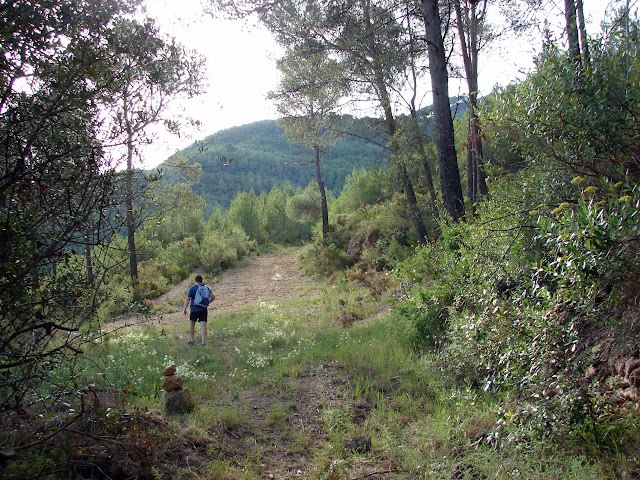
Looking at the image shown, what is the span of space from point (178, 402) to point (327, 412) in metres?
1.84

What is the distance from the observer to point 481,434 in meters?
3.74

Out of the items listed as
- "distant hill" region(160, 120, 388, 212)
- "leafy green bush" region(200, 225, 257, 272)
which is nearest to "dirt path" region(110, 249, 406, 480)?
"leafy green bush" region(200, 225, 257, 272)

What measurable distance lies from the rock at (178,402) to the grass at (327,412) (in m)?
0.13

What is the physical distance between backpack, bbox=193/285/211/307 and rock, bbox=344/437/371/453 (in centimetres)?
572

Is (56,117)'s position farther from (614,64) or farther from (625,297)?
(614,64)

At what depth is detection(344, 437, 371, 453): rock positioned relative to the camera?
4172 millimetres

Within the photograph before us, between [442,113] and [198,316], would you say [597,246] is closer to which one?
[442,113]

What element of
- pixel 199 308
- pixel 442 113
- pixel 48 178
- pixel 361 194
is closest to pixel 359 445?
pixel 48 178

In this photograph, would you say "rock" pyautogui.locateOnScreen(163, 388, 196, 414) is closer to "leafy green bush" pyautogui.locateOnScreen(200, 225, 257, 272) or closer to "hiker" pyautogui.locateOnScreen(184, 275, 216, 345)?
"hiker" pyautogui.locateOnScreen(184, 275, 216, 345)

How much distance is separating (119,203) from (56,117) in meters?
0.78

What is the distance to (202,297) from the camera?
362 inches

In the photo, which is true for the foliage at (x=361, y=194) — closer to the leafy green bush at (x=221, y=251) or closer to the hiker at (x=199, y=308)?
the leafy green bush at (x=221, y=251)

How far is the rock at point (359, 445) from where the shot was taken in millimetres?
4172

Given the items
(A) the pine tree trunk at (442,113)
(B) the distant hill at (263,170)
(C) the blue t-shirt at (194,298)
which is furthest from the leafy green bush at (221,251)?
(B) the distant hill at (263,170)
